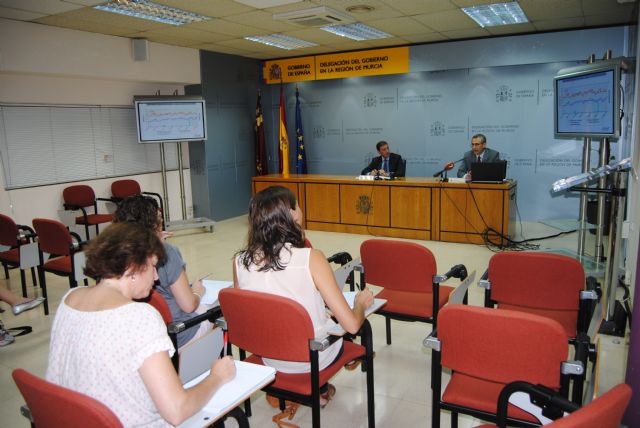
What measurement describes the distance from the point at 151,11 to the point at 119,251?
17.0 ft

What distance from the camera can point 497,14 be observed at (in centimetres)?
652

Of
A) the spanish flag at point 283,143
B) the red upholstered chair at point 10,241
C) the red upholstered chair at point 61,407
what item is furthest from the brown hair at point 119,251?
the spanish flag at point 283,143

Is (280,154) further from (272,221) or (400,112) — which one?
(272,221)

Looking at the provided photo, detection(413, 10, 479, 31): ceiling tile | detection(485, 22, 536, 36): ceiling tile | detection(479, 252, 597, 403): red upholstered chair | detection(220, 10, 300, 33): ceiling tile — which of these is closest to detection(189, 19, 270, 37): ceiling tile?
detection(220, 10, 300, 33): ceiling tile

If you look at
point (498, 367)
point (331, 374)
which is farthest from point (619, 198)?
point (331, 374)

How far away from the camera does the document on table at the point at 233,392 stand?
5.22 feet

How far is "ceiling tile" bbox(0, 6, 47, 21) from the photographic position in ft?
17.7

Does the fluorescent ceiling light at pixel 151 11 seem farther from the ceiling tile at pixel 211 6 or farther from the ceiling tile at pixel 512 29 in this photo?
the ceiling tile at pixel 512 29

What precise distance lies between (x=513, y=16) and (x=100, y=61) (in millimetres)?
5744

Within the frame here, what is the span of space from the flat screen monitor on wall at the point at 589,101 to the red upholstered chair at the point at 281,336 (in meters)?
3.14

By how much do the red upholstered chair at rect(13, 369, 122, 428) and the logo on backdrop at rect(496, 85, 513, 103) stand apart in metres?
8.09

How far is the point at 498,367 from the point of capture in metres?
1.89

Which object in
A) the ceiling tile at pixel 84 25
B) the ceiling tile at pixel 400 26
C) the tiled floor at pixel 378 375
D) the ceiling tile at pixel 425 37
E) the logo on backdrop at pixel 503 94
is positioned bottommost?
the tiled floor at pixel 378 375

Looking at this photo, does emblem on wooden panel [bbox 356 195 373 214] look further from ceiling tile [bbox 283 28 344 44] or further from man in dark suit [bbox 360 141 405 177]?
ceiling tile [bbox 283 28 344 44]
